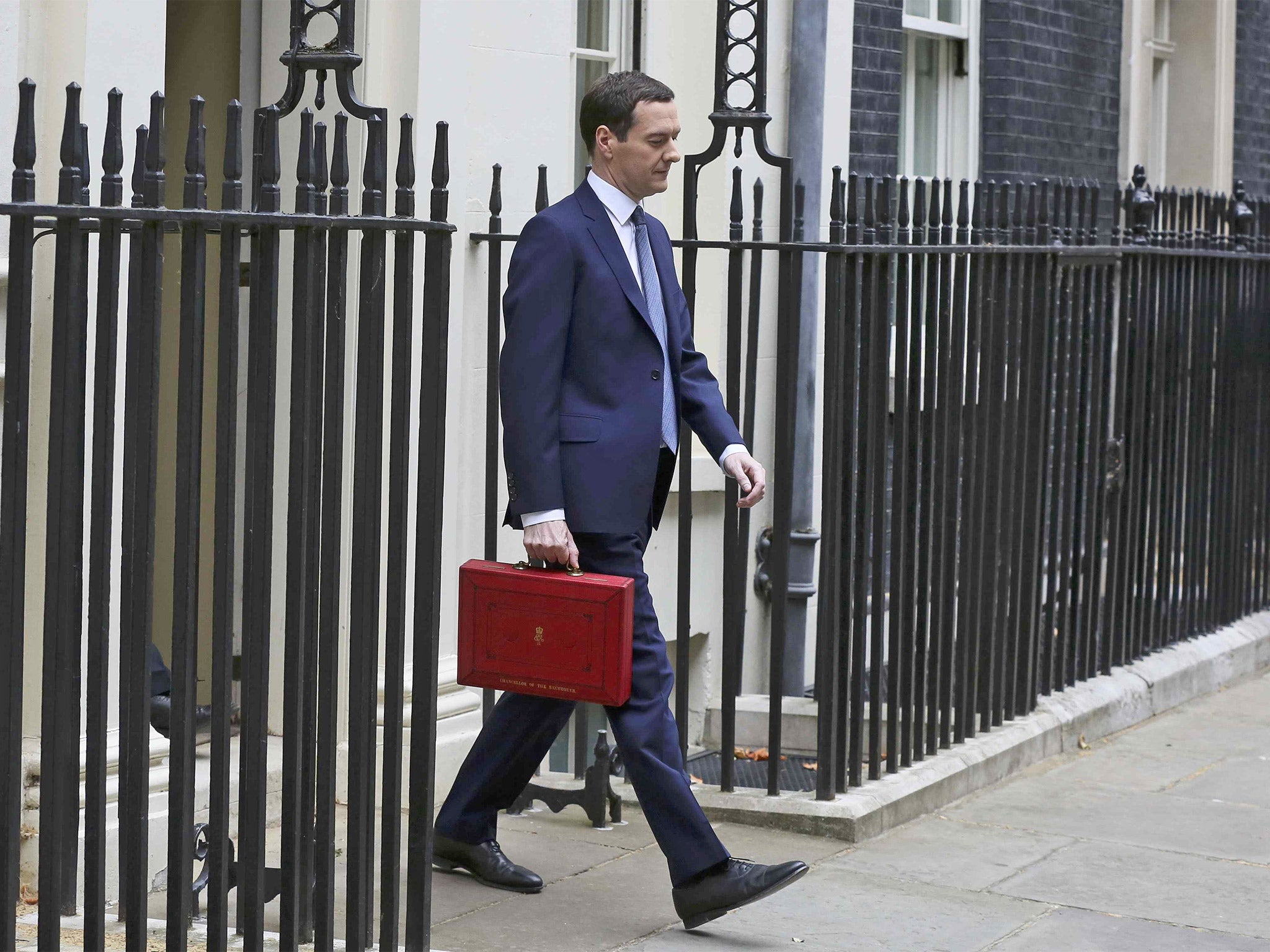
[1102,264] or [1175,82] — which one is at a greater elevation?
[1175,82]

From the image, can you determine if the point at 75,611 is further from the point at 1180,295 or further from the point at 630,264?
the point at 1180,295

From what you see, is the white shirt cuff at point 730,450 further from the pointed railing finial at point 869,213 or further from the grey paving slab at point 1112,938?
the grey paving slab at point 1112,938

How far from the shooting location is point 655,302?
186 inches

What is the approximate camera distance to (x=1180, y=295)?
7965mm

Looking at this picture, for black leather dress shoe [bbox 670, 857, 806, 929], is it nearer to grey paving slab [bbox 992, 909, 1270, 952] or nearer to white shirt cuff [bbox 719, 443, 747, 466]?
grey paving slab [bbox 992, 909, 1270, 952]

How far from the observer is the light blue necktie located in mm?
4703

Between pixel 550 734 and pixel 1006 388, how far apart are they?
2.33m

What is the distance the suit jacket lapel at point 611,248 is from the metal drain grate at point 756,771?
211 centimetres

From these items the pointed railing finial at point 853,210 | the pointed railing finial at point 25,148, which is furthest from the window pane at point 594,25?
the pointed railing finial at point 25,148

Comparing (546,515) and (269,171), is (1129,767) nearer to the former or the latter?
(546,515)

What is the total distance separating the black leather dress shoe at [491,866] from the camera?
501 centimetres

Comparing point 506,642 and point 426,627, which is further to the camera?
point 506,642

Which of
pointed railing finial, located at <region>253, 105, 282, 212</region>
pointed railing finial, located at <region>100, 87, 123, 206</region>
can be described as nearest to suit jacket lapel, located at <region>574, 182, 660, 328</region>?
pointed railing finial, located at <region>253, 105, 282, 212</region>

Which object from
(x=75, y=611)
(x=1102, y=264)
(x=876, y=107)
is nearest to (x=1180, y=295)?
(x=1102, y=264)
